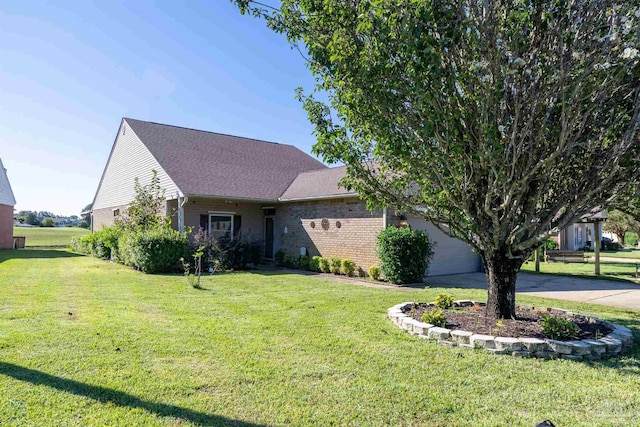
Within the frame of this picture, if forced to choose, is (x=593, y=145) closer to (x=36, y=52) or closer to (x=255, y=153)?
(x=36, y=52)

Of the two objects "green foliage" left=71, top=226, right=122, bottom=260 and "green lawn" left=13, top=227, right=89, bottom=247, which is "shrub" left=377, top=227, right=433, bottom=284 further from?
"green lawn" left=13, top=227, right=89, bottom=247

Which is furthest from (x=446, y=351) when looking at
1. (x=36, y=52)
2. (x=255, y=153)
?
(x=255, y=153)

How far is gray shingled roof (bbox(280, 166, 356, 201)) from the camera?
49.1 feet

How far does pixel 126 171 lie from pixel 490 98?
1956 cm

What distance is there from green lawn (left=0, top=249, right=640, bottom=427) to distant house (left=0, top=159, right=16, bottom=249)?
24.5m

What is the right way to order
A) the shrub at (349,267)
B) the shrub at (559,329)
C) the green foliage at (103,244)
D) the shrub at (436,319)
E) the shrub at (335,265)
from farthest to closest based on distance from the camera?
the green foliage at (103,244), the shrub at (335,265), the shrub at (349,267), the shrub at (436,319), the shrub at (559,329)

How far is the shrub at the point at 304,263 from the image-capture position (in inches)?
603

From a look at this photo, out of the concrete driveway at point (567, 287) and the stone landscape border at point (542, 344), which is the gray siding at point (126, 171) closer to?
the concrete driveway at point (567, 287)

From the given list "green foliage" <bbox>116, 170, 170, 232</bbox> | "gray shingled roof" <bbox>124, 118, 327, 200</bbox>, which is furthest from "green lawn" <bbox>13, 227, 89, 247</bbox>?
"green foliage" <bbox>116, 170, 170, 232</bbox>

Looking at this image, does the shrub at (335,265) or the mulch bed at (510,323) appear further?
the shrub at (335,265)

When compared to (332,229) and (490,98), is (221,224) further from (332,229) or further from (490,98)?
(490,98)

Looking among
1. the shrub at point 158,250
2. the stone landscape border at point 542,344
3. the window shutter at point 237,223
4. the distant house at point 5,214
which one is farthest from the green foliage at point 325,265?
the distant house at point 5,214

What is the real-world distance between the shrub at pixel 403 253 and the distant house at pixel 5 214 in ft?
90.2

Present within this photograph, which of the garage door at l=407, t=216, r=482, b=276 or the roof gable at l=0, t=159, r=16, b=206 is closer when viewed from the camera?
the garage door at l=407, t=216, r=482, b=276
